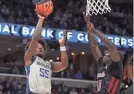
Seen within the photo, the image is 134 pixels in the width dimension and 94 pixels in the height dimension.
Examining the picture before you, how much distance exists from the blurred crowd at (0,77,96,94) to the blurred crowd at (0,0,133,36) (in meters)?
2.10

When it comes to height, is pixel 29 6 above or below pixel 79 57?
Result: above

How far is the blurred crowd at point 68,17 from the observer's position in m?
15.8

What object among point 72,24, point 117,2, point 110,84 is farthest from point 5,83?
point 110,84

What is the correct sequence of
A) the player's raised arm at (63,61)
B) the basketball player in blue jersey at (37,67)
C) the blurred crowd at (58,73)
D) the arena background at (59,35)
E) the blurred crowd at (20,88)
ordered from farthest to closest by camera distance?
the blurred crowd at (58,73), the arena background at (59,35), the blurred crowd at (20,88), the player's raised arm at (63,61), the basketball player in blue jersey at (37,67)

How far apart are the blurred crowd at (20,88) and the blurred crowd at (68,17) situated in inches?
82.8

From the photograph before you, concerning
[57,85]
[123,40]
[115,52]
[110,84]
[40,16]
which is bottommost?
[57,85]

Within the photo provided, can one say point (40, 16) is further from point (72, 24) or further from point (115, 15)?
point (115, 15)

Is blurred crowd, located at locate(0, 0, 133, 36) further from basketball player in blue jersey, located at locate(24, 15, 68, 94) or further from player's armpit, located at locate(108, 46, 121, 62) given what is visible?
player's armpit, located at locate(108, 46, 121, 62)

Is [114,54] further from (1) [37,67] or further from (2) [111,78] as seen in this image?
(1) [37,67]

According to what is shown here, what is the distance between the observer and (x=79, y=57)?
65.9ft

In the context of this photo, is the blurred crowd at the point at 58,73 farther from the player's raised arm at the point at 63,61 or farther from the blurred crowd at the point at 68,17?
the player's raised arm at the point at 63,61

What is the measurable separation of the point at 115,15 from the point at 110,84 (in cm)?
1409

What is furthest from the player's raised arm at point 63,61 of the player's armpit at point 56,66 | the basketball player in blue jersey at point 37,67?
the basketball player in blue jersey at point 37,67

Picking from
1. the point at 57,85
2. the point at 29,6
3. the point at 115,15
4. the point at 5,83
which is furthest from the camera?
the point at 115,15
